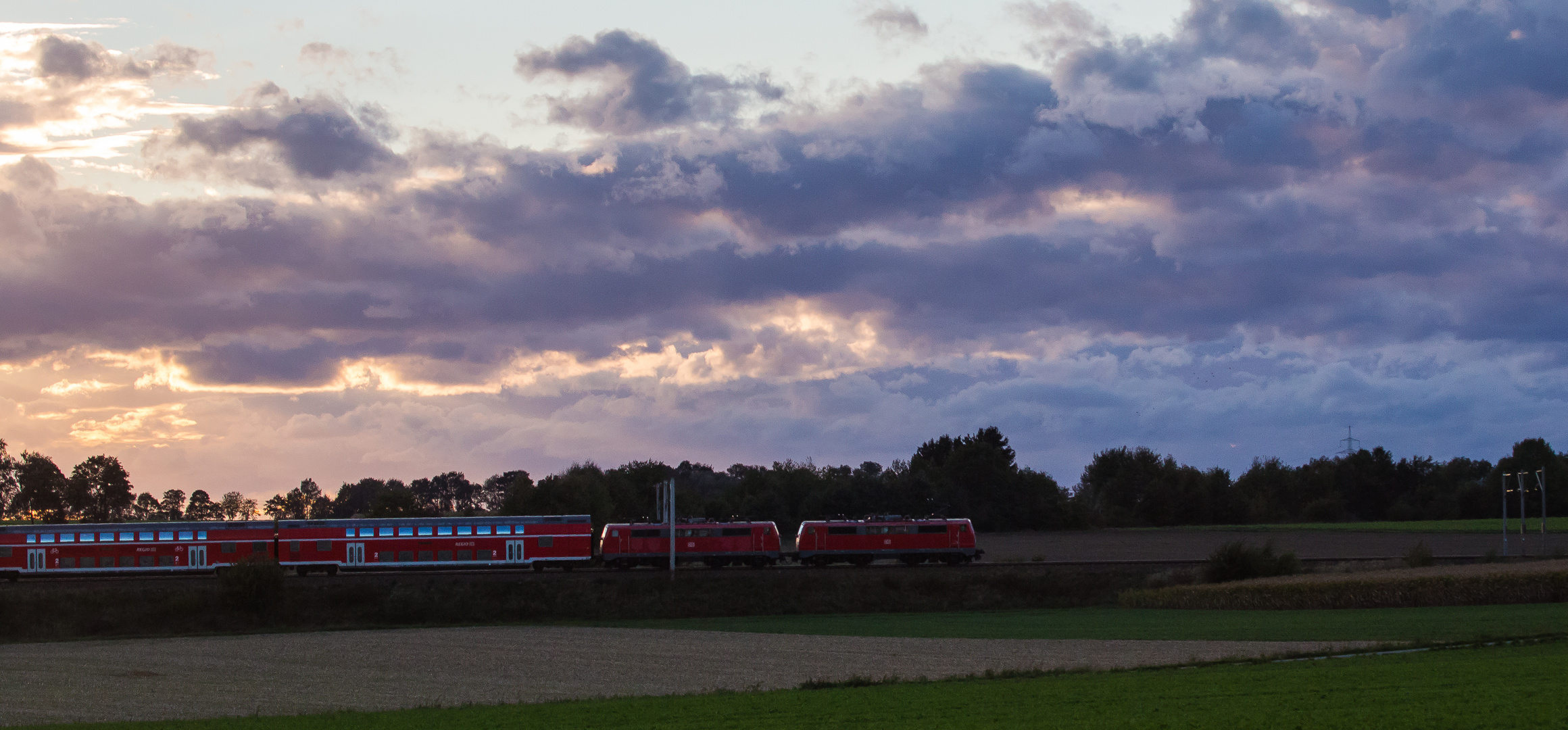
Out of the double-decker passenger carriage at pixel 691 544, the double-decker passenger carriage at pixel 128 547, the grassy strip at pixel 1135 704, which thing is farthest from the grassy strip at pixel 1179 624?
the double-decker passenger carriage at pixel 128 547

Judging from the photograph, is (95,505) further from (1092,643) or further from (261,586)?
(1092,643)

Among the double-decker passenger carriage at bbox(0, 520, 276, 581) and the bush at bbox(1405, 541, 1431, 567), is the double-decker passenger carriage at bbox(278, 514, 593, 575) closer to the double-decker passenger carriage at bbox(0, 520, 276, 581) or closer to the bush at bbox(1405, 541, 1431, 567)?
the double-decker passenger carriage at bbox(0, 520, 276, 581)

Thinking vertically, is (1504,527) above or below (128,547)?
below

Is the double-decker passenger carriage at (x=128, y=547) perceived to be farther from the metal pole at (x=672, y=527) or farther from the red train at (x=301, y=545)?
the metal pole at (x=672, y=527)

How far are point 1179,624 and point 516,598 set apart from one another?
3346cm

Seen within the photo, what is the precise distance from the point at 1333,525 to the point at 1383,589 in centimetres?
8757

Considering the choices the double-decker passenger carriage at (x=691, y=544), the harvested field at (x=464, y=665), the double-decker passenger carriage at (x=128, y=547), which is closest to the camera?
the harvested field at (x=464, y=665)

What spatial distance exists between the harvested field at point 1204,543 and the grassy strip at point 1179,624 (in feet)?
88.5

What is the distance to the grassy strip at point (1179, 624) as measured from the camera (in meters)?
39.2

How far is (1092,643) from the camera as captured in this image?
138 feet

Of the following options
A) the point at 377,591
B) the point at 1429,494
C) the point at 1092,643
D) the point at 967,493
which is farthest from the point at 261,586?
the point at 1429,494

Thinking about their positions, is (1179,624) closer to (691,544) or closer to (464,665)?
(464,665)

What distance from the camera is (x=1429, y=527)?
11962cm

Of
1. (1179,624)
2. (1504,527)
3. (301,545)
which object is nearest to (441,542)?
(301,545)
